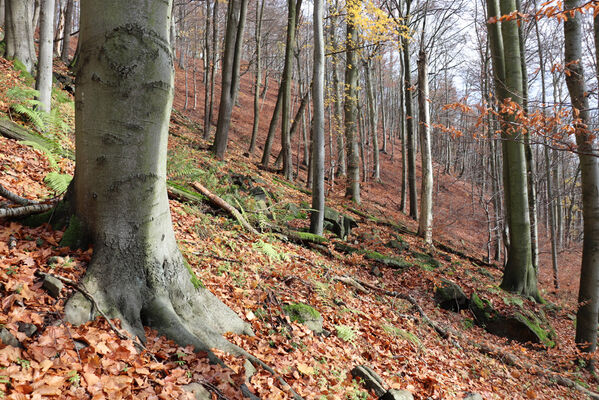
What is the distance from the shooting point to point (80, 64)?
102 inches

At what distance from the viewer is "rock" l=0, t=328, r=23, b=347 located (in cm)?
194

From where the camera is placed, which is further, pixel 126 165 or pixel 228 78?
pixel 228 78

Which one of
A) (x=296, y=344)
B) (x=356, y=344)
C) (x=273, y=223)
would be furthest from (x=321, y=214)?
(x=296, y=344)

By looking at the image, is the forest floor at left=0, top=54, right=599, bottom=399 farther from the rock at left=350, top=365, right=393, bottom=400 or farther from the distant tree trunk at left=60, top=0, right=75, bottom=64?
the distant tree trunk at left=60, top=0, right=75, bottom=64

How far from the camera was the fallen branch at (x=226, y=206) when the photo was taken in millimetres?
6230

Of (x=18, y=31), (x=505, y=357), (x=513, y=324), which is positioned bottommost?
(x=505, y=357)

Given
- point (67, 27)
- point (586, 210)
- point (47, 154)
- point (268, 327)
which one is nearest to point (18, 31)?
point (47, 154)

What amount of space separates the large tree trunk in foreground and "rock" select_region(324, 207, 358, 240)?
644cm

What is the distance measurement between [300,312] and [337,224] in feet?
17.8

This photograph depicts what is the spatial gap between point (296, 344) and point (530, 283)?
323 inches

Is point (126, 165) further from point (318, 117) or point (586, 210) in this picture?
point (586, 210)

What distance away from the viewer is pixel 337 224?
9.36m

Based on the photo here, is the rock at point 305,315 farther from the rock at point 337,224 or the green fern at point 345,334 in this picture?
the rock at point 337,224

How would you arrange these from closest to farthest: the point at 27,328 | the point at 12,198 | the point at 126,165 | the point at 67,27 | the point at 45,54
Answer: the point at 27,328 → the point at 126,165 → the point at 12,198 → the point at 45,54 → the point at 67,27
